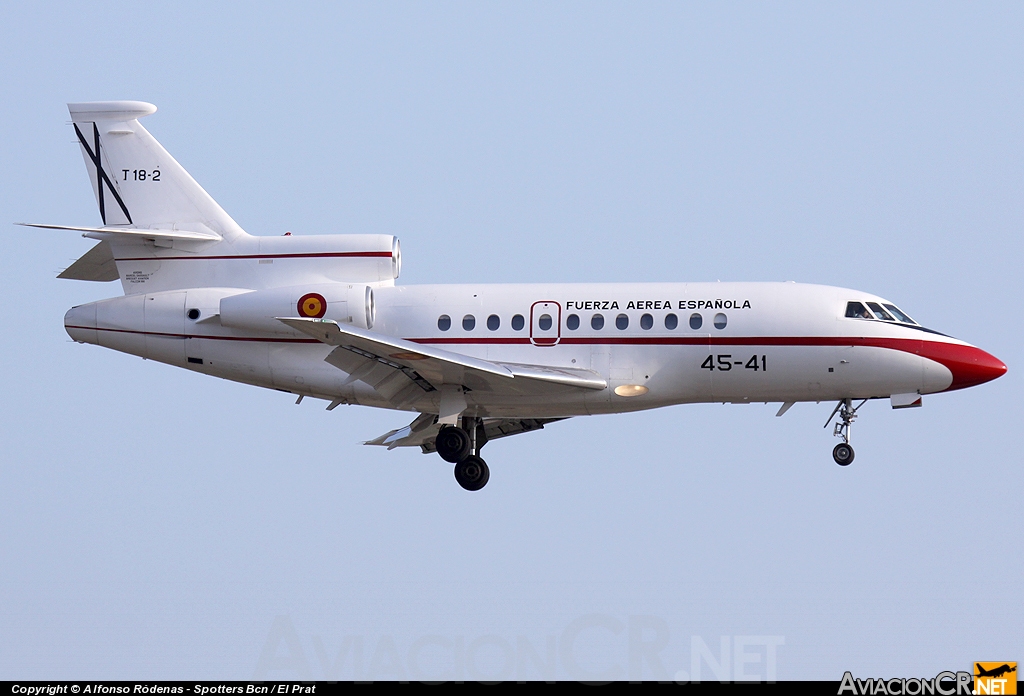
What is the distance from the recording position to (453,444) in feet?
104

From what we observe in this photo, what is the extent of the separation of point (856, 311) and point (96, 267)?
51.3 feet

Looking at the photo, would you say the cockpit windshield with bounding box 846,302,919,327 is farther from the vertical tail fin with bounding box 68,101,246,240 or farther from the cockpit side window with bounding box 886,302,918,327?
the vertical tail fin with bounding box 68,101,246,240

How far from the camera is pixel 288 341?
3183 cm

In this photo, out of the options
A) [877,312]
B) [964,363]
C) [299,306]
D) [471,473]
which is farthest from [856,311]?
[299,306]

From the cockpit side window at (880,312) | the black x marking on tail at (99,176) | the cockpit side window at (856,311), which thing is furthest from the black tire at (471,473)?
the black x marking on tail at (99,176)

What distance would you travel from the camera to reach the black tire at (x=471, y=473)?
105ft

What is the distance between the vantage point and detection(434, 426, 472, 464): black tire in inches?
1248

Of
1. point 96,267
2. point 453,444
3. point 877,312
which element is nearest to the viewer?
point 877,312

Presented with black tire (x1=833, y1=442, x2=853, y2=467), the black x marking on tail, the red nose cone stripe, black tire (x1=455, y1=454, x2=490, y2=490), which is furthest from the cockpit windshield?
the black x marking on tail

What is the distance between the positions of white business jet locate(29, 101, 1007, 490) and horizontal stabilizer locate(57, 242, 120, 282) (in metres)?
0.47

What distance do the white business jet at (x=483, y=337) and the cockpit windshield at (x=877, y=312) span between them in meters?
0.04

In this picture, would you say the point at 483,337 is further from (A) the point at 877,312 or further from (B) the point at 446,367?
(A) the point at 877,312

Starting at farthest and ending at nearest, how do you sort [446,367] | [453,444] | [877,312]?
1. [453,444]
2. [877,312]
3. [446,367]

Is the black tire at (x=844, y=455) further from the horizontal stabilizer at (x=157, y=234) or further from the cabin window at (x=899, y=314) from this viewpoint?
the horizontal stabilizer at (x=157, y=234)
